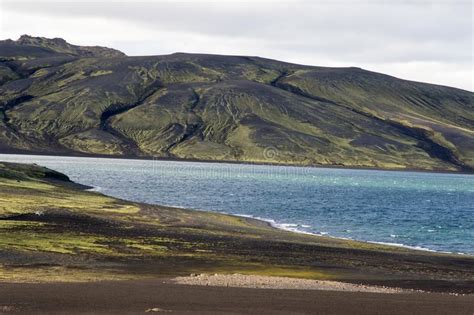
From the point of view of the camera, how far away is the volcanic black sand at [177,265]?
1113 inches

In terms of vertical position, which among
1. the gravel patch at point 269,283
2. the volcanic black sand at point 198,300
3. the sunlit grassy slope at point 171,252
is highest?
the volcanic black sand at point 198,300

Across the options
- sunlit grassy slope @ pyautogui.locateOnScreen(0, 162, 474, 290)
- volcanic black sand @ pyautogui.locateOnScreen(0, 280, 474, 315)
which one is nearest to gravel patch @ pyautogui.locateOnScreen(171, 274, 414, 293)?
volcanic black sand @ pyautogui.locateOnScreen(0, 280, 474, 315)

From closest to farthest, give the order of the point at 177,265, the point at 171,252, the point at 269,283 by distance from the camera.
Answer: the point at 269,283 < the point at 177,265 < the point at 171,252

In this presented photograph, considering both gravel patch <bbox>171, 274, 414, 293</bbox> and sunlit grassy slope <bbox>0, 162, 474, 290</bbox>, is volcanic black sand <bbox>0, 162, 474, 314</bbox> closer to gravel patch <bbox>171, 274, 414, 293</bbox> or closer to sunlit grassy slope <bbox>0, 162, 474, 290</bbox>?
sunlit grassy slope <bbox>0, 162, 474, 290</bbox>

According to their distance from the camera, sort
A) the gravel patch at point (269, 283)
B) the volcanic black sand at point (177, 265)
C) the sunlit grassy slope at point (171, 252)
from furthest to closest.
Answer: the sunlit grassy slope at point (171, 252)
the gravel patch at point (269, 283)
the volcanic black sand at point (177, 265)

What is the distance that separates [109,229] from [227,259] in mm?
16568

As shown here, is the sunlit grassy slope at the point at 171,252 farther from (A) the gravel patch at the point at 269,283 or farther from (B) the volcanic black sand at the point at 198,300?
(B) the volcanic black sand at the point at 198,300

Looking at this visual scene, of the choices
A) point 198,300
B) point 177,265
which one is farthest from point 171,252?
point 198,300

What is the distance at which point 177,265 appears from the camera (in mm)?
40281

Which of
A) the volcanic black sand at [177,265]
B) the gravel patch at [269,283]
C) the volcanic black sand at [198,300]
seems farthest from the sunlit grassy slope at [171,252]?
the volcanic black sand at [198,300]

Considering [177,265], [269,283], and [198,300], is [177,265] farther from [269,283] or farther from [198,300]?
[198,300]

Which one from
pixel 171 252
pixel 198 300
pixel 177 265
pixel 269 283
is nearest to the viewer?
pixel 198 300

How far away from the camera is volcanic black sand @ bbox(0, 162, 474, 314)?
1113 inches

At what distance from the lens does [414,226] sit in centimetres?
9038
